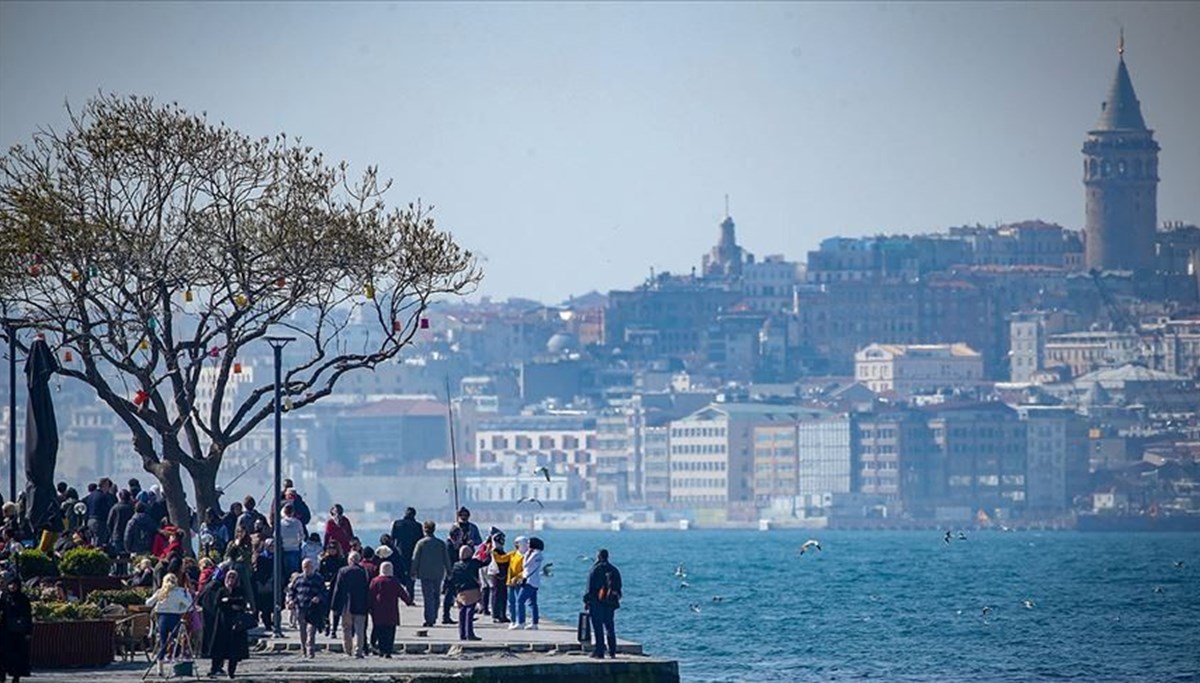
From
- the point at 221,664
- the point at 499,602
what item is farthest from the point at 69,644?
the point at 499,602

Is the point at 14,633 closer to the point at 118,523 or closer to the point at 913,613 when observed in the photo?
the point at 118,523

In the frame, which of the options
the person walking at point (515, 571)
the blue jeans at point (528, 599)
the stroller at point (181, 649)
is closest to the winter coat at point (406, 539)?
the person walking at point (515, 571)

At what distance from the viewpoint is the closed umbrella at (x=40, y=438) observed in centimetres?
3331

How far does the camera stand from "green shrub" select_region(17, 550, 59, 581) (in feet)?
96.2

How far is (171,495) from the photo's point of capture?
3606 centimetres

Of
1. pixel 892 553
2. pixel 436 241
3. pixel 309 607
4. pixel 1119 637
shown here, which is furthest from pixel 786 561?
pixel 309 607

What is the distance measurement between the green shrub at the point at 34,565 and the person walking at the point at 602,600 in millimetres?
5183

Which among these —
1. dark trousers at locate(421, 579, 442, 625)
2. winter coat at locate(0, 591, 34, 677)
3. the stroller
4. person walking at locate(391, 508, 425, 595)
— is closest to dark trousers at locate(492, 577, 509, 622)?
dark trousers at locate(421, 579, 442, 625)

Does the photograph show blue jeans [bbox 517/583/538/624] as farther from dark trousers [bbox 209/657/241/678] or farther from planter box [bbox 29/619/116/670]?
planter box [bbox 29/619/116/670]

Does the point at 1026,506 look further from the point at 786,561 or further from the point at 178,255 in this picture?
the point at 178,255

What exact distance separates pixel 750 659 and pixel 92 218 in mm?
16393

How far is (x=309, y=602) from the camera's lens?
94.1 ft

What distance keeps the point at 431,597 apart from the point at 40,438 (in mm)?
4751

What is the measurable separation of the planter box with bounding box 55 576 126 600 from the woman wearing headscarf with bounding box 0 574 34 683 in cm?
412
